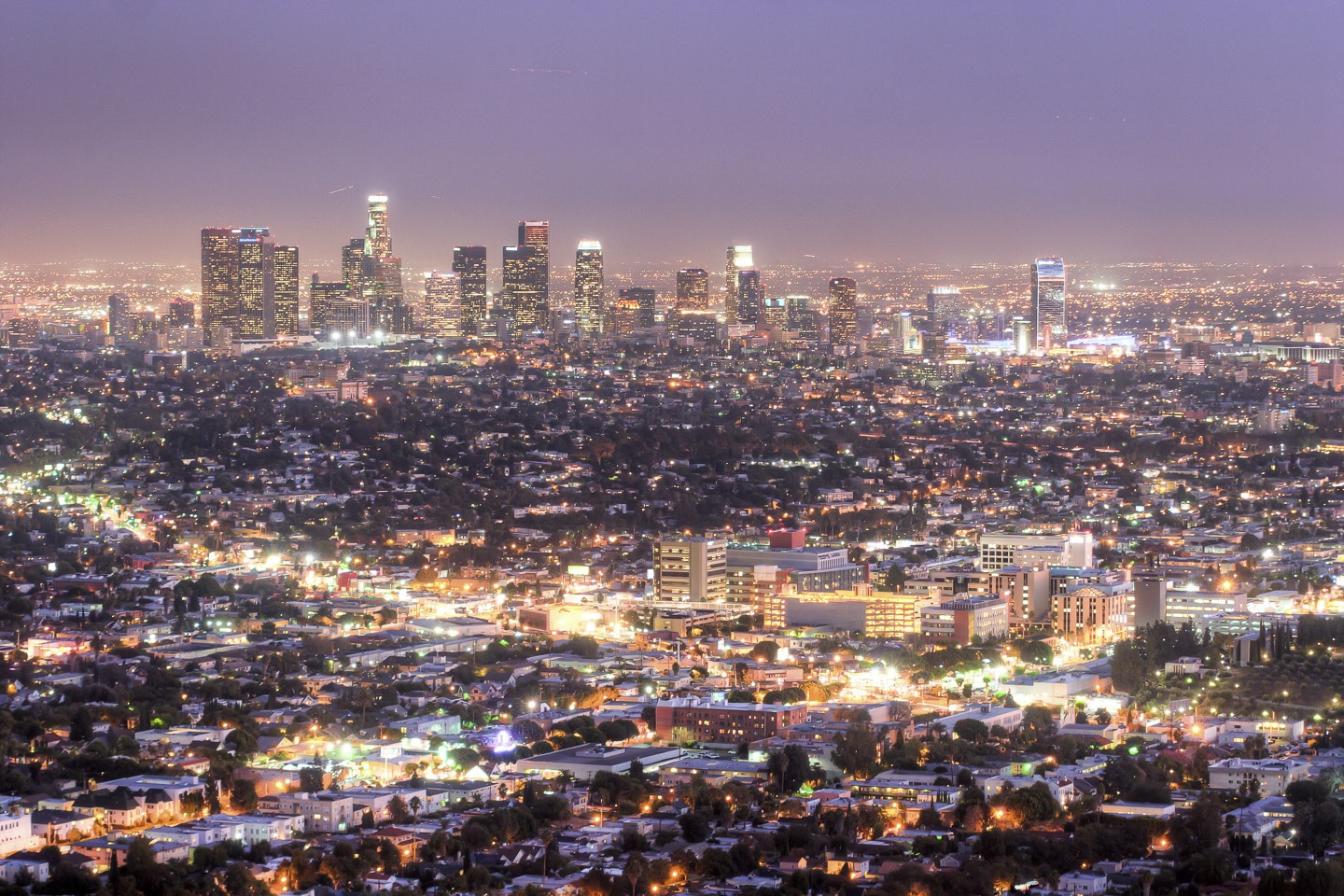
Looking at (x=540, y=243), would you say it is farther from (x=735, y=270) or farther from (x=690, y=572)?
(x=690, y=572)

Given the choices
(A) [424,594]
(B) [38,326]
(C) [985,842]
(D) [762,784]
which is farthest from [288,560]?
(B) [38,326]

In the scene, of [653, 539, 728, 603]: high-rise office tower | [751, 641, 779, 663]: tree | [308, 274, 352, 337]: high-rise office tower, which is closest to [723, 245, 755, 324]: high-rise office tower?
[308, 274, 352, 337]: high-rise office tower

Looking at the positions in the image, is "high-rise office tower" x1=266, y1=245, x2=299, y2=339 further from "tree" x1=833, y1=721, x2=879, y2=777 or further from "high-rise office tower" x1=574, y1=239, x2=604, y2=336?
"tree" x1=833, y1=721, x2=879, y2=777

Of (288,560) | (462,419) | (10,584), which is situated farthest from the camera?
(462,419)

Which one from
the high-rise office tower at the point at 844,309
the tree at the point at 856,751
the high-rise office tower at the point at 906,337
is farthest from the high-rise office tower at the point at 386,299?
the tree at the point at 856,751

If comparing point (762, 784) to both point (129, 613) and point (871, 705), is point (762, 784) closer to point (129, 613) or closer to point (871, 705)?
point (871, 705)

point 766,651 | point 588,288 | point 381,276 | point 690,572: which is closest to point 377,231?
point 381,276

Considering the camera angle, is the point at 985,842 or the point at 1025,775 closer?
the point at 985,842
